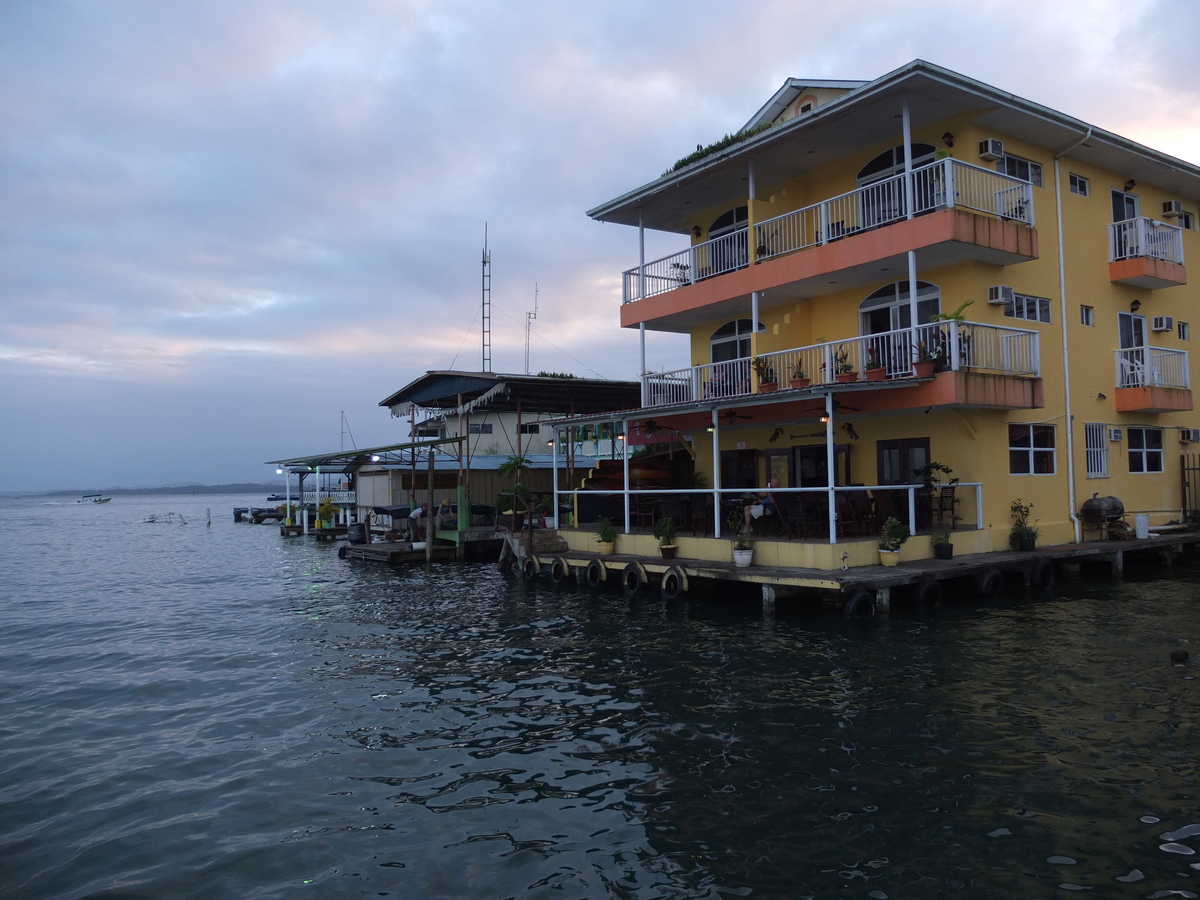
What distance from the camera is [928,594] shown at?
16094 millimetres

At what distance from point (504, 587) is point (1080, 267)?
59.4ft

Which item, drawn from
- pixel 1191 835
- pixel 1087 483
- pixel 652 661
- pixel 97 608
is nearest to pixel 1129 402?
pixel 1087 483

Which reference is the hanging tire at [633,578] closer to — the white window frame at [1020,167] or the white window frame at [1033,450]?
the white window frame at [1033,450]

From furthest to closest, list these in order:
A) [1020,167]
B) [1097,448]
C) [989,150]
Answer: [1097,448] < [1020,167] < [989,150]

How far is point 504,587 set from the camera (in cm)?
2262

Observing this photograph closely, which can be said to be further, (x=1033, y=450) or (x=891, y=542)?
(x=1033, y=450)

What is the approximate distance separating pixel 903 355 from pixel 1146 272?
9.31 metres

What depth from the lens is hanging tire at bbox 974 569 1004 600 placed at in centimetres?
1678

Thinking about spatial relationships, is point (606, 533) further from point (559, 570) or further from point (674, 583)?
point (674, 583)

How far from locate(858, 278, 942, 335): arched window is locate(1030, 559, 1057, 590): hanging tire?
6.12m

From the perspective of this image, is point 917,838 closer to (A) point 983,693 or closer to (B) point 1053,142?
(A) point 983,693

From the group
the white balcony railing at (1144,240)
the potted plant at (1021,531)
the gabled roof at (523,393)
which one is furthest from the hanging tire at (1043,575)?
the gabled roof at (523,393)

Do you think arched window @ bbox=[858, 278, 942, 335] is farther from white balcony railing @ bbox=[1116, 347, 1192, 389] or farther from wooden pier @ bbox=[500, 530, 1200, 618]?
white balcony railing @ bbox=[1116, 347, 1192, 389]

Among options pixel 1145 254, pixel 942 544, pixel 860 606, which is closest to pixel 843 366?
pixel 942 544
